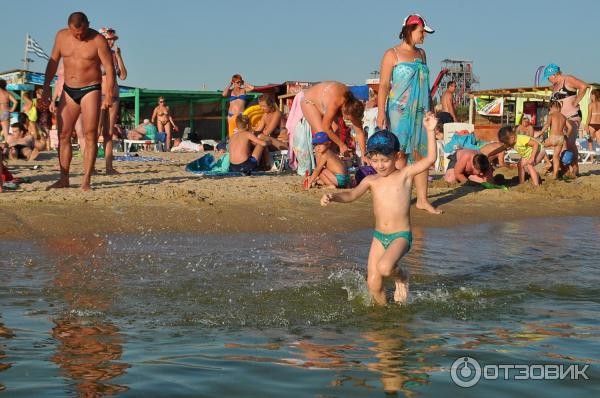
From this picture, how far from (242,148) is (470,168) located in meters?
3.29

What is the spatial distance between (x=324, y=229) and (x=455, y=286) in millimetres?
2803

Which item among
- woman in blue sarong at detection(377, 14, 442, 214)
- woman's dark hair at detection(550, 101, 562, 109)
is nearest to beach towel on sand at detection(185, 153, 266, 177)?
woman in blue sarong at detection(377, 14, 442, 214)

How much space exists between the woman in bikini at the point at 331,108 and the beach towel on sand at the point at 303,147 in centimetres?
73

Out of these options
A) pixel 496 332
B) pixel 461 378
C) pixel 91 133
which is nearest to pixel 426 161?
pixel 496 332

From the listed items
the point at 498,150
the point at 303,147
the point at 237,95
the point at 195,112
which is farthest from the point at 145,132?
the point at 498,150

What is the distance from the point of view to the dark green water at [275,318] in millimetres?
3996

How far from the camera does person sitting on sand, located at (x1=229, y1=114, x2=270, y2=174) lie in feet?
42.0

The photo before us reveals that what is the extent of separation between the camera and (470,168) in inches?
469

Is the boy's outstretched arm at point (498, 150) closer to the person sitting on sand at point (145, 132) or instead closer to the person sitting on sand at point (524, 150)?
the person sitting on sand at point (524, 150)

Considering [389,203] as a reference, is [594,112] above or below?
above

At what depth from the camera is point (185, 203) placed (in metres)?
9.59

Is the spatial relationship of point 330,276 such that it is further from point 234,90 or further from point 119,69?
point 234,90

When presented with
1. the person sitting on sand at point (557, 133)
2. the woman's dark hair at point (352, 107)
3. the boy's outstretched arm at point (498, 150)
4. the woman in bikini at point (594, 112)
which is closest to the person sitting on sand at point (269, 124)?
the woman's dark hair at point (352, 107)

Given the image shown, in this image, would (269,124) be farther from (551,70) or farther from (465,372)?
(465,372)
